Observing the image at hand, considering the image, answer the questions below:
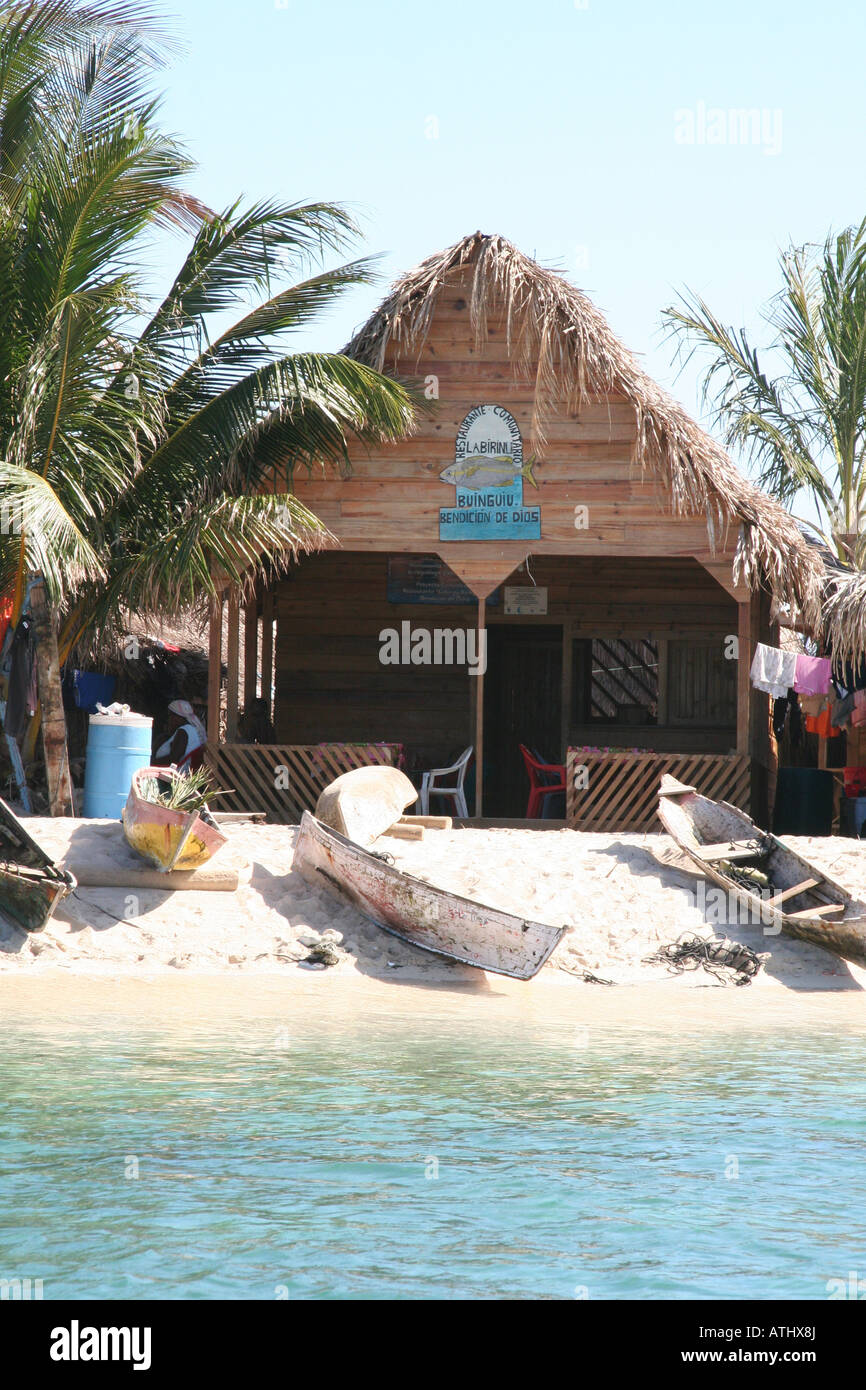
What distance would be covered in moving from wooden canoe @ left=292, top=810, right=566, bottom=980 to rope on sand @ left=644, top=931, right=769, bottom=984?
4.25ft

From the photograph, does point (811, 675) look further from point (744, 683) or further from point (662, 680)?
point (662, 680)

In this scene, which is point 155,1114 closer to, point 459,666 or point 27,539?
point 27,539

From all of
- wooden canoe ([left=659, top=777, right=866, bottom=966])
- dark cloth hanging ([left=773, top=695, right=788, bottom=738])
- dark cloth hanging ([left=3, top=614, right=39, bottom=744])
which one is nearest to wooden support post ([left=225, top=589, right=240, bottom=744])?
dark cloth hanging ([left=3, top=614, right=39, bottom=744])

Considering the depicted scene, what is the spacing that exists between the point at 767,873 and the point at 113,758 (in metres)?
5.70

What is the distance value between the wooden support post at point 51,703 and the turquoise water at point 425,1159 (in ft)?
15.3

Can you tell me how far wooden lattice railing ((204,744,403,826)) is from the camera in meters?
13.8

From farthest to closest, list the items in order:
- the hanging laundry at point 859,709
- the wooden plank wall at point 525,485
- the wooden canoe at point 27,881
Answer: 1. the hanging laundry at point 859,709
2. the wooden plank wall at point 525,485
3. the wooden canoe at point 27,881

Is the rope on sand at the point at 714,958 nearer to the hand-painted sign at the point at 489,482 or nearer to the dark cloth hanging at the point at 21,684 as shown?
the hand-painted sign at the point at 489,482

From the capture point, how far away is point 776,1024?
862 centimetres

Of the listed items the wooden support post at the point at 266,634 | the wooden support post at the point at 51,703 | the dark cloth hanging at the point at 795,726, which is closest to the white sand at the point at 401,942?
the wooden support post at the point at 51,703

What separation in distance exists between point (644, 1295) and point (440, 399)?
10.6 m

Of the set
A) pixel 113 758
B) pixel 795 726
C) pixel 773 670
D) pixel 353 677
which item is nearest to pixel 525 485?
pixel 773 670

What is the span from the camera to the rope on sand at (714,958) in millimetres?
9984

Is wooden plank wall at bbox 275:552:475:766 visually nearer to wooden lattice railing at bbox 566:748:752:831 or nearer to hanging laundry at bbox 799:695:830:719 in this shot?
wooden lattice railing at bbox 566:748:752:831
